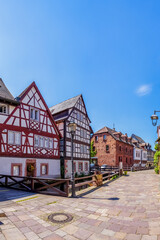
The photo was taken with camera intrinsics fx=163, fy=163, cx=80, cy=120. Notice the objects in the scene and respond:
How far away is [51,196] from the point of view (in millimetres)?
8562

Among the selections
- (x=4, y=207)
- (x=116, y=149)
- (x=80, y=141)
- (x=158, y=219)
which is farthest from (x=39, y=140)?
(x=116, y=149)

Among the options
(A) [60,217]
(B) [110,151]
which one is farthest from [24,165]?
(B) [110,151]

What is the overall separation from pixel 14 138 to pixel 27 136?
62.5 inches

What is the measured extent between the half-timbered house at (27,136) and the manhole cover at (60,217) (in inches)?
446

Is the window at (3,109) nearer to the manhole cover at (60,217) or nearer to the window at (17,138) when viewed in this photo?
the window at (17,138)

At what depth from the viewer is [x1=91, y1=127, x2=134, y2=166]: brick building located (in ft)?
118

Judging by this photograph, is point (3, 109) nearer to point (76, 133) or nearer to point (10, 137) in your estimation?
point (10, 137)

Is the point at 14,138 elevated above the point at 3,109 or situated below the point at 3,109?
below

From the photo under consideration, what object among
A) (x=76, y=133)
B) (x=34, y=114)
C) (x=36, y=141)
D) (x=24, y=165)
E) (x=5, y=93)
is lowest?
(x=24, y=165)

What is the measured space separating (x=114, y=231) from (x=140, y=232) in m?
0.70

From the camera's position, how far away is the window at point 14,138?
16359 mm

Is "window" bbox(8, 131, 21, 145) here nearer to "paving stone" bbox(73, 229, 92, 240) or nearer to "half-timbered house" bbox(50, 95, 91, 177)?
"half-timbered house" bbox(50, 95, 91, 177)

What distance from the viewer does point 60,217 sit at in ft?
18.1

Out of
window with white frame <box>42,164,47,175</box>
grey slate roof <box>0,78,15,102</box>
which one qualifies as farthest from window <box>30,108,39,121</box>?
window with white frame <box>42,164,47,175</box>
